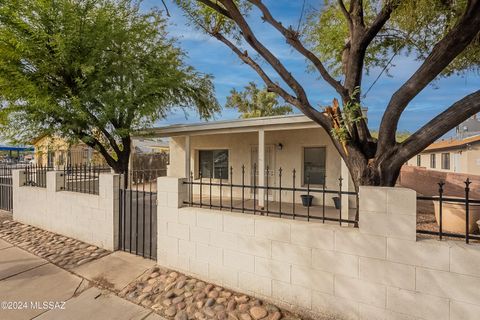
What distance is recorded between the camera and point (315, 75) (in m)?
6.95

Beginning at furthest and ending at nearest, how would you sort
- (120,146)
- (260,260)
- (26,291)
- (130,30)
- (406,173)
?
1. (406,173)
2. (120,146)
3. (130,30)
4. (26,291)
5. (260,260)

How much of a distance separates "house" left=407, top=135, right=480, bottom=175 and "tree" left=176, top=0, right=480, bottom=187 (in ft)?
42.1

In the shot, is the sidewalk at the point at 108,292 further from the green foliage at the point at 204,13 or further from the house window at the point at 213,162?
the house window at the point at 213,162

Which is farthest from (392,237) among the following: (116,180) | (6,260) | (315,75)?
(6,260)

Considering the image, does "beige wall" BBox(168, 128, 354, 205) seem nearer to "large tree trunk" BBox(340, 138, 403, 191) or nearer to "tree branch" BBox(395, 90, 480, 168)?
"large tree trunk" BBox(340, 138, 403, 191)

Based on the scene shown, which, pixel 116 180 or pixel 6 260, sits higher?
pixel 116 180

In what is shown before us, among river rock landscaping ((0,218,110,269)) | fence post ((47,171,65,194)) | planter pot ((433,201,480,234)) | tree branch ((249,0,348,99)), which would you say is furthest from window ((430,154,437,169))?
fence post ((47,171,65,194))

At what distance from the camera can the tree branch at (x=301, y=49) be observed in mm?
3432

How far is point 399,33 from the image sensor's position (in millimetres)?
5277

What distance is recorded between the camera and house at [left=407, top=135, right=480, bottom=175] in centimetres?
1466

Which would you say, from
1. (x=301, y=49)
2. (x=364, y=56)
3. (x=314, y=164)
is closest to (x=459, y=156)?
(x=314, y=164)

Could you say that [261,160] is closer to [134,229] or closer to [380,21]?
[134,229]

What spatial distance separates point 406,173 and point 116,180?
Result: 17099 mm

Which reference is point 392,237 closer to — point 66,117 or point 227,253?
point 227,253
